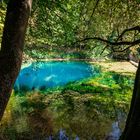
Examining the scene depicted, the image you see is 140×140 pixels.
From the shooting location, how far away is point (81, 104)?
1725cm

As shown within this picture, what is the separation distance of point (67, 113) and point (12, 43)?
40.3 feet

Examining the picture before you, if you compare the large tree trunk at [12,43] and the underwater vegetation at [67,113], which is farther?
the underwater vegetation at [67,113]

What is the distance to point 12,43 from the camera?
10.1ft

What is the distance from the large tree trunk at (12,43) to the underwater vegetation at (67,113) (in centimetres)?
779

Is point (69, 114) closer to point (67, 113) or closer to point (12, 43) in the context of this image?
point (67, 113)

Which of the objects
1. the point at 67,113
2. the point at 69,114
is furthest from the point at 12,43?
the point at 67,113

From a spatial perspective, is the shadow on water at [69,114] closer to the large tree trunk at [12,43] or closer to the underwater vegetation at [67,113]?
the underwater vegetation at [67,113]

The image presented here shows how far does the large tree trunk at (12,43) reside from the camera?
305cm

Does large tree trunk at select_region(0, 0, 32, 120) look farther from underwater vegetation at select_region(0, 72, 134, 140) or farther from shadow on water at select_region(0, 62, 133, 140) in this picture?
shadow on water at select_region(0, 62, 133, 140)

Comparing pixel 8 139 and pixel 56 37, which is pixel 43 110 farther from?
pixel 56 37

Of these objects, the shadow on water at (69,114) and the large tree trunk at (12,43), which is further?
the shadow on water at (69,114)

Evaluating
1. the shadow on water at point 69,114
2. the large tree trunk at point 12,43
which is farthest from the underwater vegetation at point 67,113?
the large tree trunk at point 12,43

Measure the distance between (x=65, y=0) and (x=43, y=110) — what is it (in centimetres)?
805

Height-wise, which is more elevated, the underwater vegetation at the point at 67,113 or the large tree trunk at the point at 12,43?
the large tree trunk at the point at 12,43
